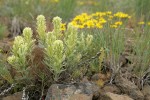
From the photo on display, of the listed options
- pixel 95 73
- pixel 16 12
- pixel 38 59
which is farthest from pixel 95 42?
pixel 16 12

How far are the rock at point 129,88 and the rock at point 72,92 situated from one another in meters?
0.33

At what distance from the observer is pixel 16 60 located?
9.61ft

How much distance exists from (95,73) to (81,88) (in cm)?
49

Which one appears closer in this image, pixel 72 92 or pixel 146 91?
pixel 72 92

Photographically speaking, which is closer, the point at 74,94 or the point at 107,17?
the point at 74,94

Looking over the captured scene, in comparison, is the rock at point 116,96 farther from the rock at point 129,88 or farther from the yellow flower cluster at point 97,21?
the yellow flower cluster at point 97,21

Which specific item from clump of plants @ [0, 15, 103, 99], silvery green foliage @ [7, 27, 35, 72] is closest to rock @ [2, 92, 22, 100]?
clump of plants @ [0, 15, 103, 99]

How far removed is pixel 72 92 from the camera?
303 cm

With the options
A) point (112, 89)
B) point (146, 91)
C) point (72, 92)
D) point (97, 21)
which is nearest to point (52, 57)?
point (72, 92)

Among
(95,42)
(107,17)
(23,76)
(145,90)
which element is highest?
(107,17)

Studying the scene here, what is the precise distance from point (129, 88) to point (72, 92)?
2.08 feet

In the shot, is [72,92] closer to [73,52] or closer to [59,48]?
[73,52]

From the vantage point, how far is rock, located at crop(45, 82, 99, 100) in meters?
2.97

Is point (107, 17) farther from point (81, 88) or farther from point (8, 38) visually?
point (8, 38)
